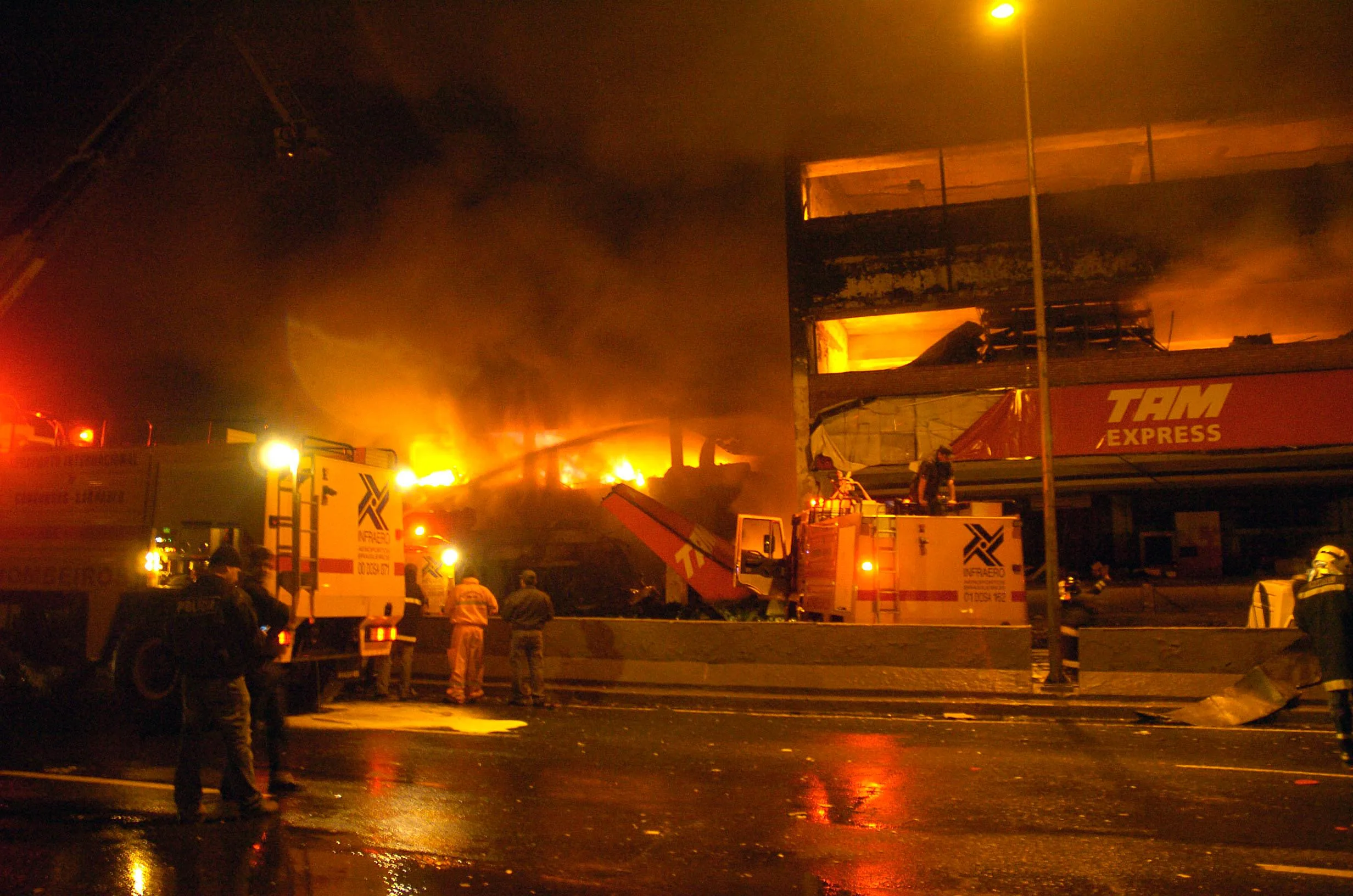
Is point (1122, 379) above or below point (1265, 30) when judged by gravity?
below

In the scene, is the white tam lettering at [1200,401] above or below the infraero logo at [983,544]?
above

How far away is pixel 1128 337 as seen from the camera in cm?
1670

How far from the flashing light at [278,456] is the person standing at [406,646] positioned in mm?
2178

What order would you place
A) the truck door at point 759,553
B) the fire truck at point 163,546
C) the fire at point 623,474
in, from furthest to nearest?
the fire at point 623,474, the truck door at point 759,553, the fire truck at point 163,546

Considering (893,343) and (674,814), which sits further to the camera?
(893,343)

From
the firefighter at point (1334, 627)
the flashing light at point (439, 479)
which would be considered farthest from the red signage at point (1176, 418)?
the flashing light at point (439, 479)

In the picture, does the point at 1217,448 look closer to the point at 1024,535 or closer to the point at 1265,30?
the point at 1024,535

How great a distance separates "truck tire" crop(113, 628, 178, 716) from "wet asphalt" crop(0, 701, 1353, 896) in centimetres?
25

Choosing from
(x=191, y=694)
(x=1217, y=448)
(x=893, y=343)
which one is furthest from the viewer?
(x=893, y=343)

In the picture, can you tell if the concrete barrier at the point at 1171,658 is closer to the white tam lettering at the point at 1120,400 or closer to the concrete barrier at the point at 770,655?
the concrete barrier at the point at 770,655

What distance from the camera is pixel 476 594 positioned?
1077cm

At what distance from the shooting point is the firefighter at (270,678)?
5.53 meters

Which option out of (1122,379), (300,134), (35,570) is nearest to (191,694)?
(35,570)

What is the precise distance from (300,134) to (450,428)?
8.89 metres
